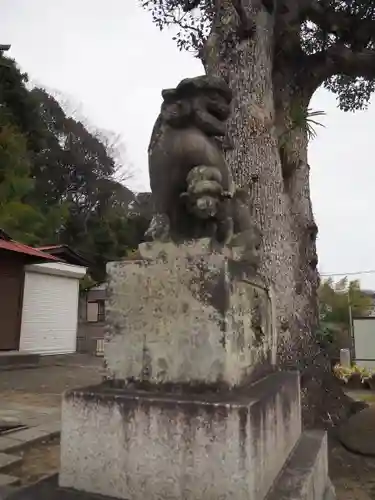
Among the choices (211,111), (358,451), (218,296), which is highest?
(211,111)

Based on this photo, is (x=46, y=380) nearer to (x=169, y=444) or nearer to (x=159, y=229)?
(x=159, y=229)

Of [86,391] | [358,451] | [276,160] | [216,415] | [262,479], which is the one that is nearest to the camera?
[216,415]

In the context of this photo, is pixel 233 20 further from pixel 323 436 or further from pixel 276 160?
pixel 323 436

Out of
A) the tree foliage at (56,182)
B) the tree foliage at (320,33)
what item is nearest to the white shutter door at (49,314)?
the tree foliage at (56,182)

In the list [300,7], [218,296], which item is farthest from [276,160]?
[218,296]

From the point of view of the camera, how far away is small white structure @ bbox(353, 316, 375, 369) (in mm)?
11052

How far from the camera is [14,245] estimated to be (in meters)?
11.4

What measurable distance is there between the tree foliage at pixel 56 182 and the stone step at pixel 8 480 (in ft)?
42.2

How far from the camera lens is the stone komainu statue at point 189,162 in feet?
7.39

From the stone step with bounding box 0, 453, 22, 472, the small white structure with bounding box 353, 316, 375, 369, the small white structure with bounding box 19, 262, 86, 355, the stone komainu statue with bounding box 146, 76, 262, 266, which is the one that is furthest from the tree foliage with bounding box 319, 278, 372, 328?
the stone komainu statue with bounding box 146, 76, 262, 266

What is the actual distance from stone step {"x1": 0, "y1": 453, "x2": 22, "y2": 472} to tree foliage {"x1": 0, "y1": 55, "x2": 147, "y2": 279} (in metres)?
12.3

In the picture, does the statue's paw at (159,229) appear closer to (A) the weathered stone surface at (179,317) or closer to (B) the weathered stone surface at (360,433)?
(A) the weathered stone surface at (179,317)

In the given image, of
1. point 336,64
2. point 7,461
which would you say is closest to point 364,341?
point 336,64

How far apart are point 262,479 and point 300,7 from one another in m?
6.41
